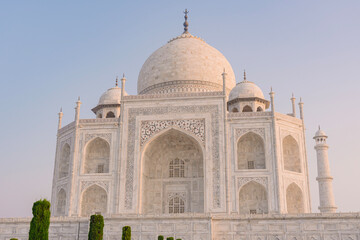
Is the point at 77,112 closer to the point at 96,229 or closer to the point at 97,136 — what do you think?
the point at 97,136

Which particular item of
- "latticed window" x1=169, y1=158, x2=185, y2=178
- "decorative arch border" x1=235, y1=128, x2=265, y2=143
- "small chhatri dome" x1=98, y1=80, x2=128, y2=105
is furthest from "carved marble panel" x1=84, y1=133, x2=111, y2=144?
"decorative arch border" x1=235, y1=128, x2=265, y2=143

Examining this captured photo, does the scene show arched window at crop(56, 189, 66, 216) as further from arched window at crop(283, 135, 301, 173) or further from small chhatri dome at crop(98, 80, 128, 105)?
arched window at crop(283, 135, 301, 173)

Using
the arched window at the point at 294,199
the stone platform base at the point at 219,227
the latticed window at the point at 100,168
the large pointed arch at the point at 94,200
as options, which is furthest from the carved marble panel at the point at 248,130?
the large pointed arch at the point at 94,200

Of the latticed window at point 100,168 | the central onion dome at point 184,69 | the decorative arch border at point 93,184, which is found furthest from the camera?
the central onion dome at point 184,69

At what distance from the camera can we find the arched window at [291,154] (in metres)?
17.6

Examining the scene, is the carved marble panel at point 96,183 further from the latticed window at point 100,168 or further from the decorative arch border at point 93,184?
the latticed window at point 100,168

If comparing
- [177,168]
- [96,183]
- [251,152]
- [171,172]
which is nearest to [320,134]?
[251,152]

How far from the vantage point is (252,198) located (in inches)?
664

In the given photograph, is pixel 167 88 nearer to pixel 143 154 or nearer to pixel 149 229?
pixel 143 154

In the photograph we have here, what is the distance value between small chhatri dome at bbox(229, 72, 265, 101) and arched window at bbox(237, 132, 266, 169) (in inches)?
104

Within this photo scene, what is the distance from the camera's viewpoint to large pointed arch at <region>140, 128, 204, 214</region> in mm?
17609

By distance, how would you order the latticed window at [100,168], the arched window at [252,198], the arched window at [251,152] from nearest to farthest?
the arched window at [252,198]
the arched window at [251,152]
the latticed window at [100,168]

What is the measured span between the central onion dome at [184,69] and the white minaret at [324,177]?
5.15m

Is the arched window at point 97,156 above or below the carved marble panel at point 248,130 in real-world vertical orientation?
below
